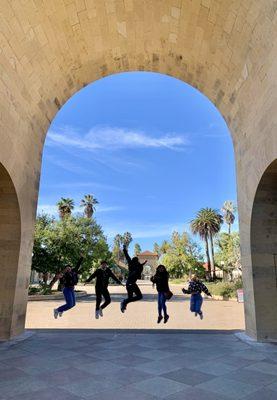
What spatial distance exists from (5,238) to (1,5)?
590 cm

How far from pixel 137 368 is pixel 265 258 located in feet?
16.3

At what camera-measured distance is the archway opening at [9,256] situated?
29.0ft

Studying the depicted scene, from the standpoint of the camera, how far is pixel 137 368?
6.48 metres

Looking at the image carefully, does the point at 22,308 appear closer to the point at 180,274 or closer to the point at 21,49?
the point at 21,49

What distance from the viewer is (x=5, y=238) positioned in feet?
30.5

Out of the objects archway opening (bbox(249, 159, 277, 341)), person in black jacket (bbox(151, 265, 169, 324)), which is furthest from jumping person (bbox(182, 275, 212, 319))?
archway opening (bbox(249, 159, 277, 341))

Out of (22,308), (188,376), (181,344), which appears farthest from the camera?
(22,308)

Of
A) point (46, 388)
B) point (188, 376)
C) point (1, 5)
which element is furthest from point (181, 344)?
point (1, 5)

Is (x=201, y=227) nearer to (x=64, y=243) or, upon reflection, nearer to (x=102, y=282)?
(x=64, y=243)

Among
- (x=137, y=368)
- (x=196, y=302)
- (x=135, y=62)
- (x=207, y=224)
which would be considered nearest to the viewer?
(x=137, y=368)

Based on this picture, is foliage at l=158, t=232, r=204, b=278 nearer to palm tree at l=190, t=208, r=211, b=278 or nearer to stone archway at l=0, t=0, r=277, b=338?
palm tree at l=190, t=208, r=211, b=278

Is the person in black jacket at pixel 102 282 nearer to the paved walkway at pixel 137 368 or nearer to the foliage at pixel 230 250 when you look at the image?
the paved walkway at pixel 137 368

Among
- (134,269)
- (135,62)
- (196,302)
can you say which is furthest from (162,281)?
(135,62)

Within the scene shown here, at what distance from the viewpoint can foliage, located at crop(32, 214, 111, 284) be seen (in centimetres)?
3008
